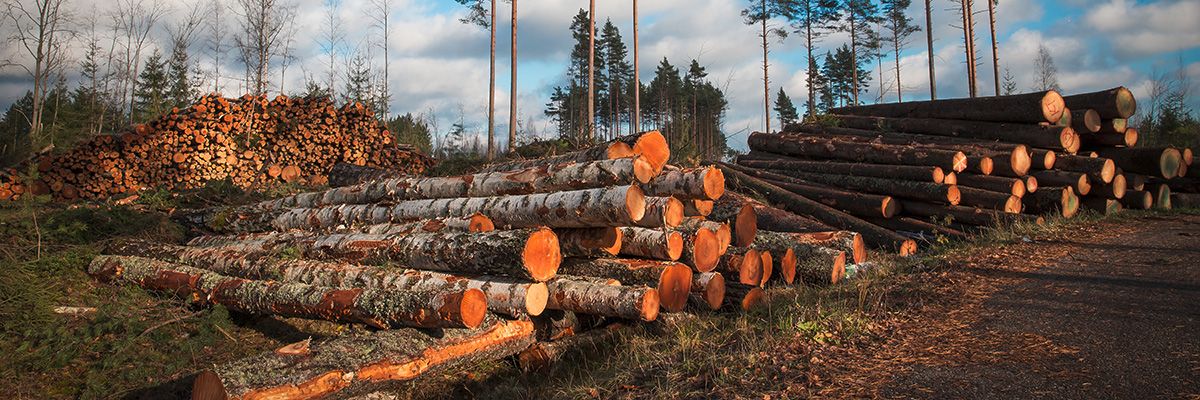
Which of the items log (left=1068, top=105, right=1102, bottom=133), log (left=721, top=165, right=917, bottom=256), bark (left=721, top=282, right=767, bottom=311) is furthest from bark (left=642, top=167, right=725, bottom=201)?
log (left=1068, top=105, right=1102, bottom=133)

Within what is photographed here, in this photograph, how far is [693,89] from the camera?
4831cm

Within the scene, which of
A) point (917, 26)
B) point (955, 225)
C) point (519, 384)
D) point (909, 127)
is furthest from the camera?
point (917, 26)

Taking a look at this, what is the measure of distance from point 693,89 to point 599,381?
4549 cm

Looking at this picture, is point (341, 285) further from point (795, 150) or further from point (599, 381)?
point (795, 150)

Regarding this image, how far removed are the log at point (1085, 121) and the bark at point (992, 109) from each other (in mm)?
287

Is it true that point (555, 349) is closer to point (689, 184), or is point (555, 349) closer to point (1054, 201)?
point (689, 184)

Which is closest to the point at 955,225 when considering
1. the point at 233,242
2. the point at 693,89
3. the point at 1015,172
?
the point at 1015,172

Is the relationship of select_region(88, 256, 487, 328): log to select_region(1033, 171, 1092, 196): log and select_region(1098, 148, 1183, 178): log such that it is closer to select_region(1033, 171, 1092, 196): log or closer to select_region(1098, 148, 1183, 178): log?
select_region(1033, 171, 1092, 196): log

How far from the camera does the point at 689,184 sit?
20.1 feet

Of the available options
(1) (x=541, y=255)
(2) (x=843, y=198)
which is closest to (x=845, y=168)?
(2) (x=843, y=198)

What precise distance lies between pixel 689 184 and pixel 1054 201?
7243mm

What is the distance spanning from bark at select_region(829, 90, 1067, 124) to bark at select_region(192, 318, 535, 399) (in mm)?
9878

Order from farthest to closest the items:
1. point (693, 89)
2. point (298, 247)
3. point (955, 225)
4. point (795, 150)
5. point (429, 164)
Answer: point (693, 89)
point (429, 164)
point (795, 150)
point (955, 225)
point (298, 247)

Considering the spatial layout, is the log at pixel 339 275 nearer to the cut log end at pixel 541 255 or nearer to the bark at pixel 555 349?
the cut log end at pixel 541 255
